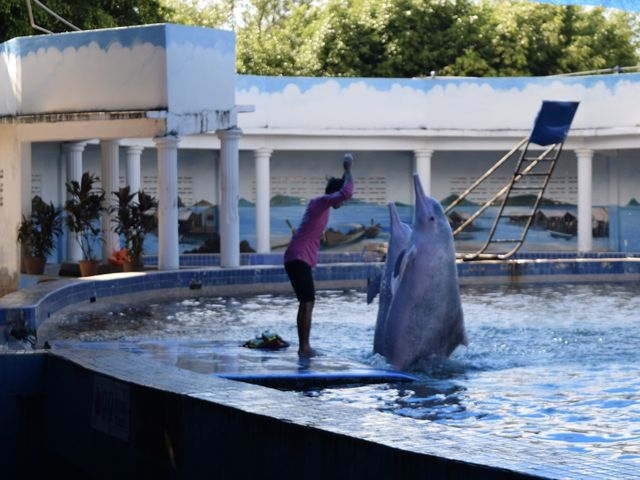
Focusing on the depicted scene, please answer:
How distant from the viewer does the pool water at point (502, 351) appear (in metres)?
8.34

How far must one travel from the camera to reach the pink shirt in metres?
11.0

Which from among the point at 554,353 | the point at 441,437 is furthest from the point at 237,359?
the point at 441,437

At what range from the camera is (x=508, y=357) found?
1160 centimetres

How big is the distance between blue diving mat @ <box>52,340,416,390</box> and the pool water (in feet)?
0.34

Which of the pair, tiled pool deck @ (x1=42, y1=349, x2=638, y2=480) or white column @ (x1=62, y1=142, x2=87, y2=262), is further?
white column @ (x1=62, y1=142, x2=87, y2=262)

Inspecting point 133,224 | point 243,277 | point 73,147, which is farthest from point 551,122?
point 73,147

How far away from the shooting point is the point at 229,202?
850 inches

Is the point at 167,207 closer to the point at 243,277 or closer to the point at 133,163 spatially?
the point at 243,277

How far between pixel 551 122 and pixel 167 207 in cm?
646

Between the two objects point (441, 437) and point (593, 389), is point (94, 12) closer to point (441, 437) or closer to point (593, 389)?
point (593, 389)

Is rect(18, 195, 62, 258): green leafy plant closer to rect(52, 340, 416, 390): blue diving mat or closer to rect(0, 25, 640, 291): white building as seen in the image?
rect(0, 25, 640, 291): white building

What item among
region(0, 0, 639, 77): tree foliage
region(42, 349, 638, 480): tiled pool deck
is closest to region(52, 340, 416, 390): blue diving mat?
region(42, 349, 638, 480): tiled pool deck

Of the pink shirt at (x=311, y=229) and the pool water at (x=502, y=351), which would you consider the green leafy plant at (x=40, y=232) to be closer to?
the pool water at (x=502, y=351)

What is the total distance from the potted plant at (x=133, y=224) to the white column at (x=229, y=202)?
51.0 inches
